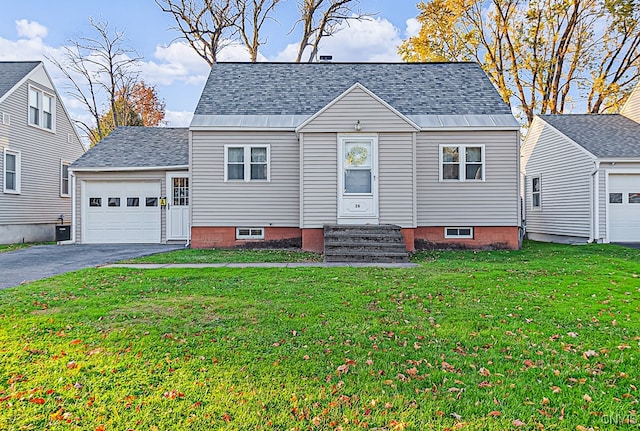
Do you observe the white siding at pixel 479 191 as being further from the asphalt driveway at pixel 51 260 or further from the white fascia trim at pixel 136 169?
the asphalt driveway at pixel 51 260

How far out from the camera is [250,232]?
12461 mm

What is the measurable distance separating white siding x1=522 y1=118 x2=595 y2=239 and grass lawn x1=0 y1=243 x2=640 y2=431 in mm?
8564

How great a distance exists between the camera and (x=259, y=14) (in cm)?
2311

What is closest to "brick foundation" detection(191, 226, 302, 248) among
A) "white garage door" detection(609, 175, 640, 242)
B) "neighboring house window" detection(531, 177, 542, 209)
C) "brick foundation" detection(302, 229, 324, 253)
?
"brick foundation" detection(302, 229, 324, 253)

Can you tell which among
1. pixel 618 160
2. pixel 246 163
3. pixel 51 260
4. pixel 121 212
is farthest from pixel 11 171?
pixel 618 160

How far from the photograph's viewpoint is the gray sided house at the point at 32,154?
49.4ft

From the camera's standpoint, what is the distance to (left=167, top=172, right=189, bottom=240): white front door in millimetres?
13906

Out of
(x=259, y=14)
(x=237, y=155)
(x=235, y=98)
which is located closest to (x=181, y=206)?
(x=237, y=155)

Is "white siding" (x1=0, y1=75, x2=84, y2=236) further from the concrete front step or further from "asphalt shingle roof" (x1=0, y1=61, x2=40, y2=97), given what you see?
the concrete front step

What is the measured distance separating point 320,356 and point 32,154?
1746 centimetres

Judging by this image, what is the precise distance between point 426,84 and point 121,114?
23.1m

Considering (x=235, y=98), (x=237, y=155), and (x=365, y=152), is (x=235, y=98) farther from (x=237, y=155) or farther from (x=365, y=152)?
(x=365, y=152)

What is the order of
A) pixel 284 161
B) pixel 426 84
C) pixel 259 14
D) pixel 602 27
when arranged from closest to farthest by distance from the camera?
1. pixel 284 161
2. pixel 426 84
3. pixel 602 27
4. pixel 259 14

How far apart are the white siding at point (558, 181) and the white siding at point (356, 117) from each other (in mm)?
7496
